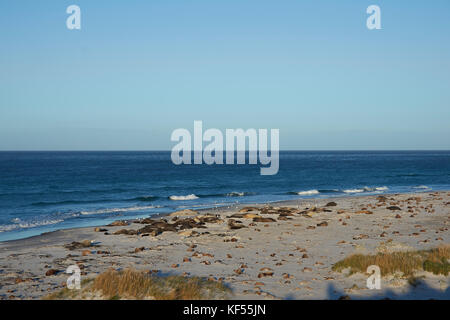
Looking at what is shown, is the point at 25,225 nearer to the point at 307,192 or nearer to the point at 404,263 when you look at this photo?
the point at 404,263

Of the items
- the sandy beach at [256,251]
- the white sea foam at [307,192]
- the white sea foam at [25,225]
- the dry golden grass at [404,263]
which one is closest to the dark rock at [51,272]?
the sandy beach at [256,251]

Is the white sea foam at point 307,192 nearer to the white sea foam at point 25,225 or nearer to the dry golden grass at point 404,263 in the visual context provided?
the white sea foam at point 25,225

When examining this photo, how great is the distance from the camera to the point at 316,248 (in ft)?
52.4

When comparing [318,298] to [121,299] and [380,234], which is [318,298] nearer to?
[121,299]

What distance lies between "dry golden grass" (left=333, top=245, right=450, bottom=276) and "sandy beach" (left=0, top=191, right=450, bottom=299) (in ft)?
0.79

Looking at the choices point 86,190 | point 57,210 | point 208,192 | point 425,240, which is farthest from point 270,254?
point 86,190

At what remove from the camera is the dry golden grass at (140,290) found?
9.05 meters

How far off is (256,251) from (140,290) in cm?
725

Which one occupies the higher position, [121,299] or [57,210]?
[121,299]

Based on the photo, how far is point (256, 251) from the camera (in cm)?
1580

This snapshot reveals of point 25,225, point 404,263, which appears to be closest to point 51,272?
point 404,263
